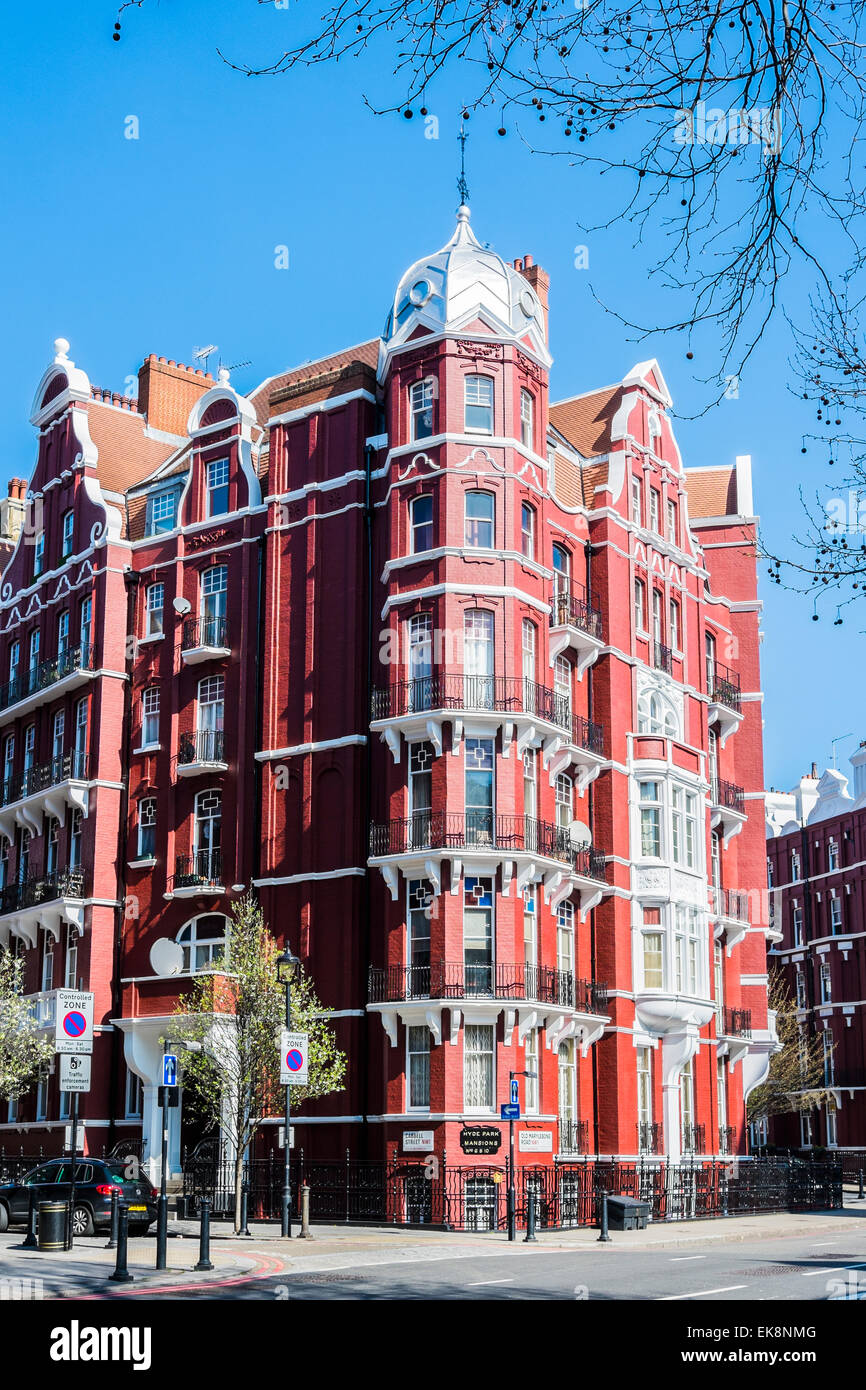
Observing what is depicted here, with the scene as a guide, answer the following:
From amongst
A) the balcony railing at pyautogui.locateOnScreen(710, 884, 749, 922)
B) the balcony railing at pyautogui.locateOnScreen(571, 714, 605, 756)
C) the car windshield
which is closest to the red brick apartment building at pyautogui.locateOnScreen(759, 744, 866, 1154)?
the balcony railing at pyautogui.locateOnScreen(710, 884, 749, 922)

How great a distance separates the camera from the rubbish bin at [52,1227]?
84.3 ft

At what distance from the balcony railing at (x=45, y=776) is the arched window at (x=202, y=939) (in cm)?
608

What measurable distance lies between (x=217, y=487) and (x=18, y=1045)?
16851 millimetres

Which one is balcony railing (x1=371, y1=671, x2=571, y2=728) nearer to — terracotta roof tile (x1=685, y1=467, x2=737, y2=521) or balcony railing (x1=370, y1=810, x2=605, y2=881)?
balcony railing (x1=370, y1=810, x2=605, y2=881)

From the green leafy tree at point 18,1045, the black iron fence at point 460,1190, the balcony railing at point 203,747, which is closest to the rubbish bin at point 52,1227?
the black iron fence at point 460,1190

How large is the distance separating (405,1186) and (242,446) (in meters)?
21.3

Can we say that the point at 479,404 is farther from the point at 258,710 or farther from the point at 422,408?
the point at 258,710

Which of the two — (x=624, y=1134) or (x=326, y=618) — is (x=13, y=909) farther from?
Result: (x=624, y=1134)

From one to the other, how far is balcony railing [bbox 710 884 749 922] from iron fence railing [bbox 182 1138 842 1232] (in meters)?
9.14

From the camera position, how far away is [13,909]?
4825cm

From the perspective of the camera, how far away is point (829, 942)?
259 feet

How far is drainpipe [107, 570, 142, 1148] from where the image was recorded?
4309 cm

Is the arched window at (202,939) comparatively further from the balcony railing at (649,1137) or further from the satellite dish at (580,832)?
the balcony railing at (649,1137)

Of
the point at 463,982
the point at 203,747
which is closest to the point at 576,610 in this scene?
the point at 203,747
